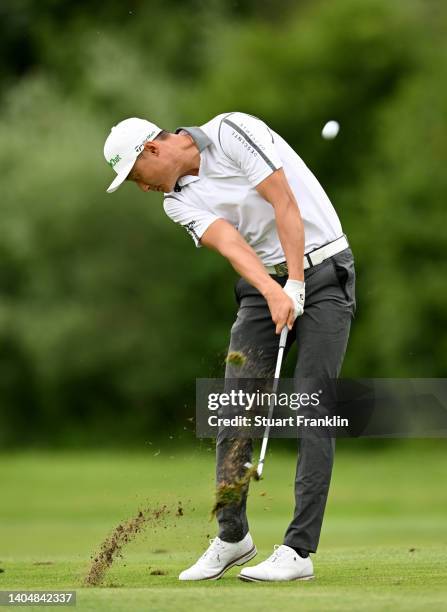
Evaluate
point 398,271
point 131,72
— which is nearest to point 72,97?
point 131,72

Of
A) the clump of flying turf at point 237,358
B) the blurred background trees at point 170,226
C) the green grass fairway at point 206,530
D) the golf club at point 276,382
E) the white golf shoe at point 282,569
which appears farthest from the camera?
the blurred background trees at point 170,226

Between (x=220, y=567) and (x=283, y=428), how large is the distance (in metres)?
0.64

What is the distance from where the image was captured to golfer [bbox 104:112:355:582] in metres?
5.63

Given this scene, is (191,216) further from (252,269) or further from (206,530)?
(206,530)

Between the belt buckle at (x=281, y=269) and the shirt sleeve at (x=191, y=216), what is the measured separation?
0.34 meters

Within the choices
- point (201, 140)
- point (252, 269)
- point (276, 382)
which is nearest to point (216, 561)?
point (276, 382)

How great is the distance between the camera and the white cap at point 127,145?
19.0 feet

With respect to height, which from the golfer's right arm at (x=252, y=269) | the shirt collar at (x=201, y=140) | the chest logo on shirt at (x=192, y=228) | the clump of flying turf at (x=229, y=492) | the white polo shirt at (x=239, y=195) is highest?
the shirt collar at (x=201, y=140)

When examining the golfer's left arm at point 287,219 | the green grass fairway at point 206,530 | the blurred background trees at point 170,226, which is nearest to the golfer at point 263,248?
the golfer's left arm at point 287,219

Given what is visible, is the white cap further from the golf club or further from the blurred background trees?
the blurred background trees

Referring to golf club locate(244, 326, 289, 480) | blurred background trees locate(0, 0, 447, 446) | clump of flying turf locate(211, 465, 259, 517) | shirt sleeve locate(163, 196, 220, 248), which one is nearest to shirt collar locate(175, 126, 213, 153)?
shirt sleeve locate(163, 196, 220, 248)

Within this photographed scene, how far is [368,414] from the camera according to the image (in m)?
7.02

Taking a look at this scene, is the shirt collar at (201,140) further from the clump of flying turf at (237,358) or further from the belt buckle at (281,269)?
the clump of flying turf at (237,358)

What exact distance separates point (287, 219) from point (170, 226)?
23.2 metres
